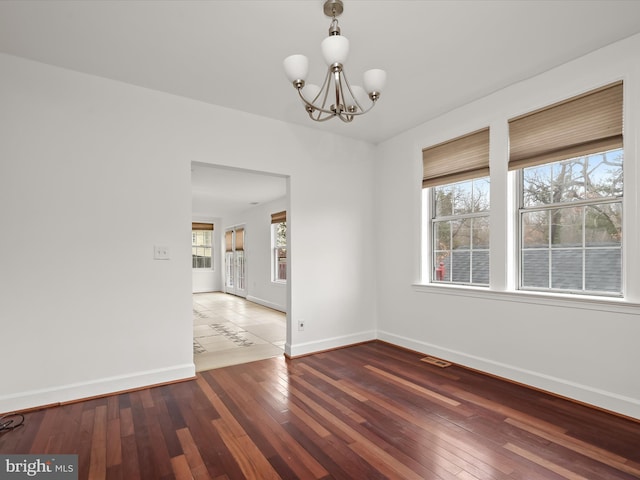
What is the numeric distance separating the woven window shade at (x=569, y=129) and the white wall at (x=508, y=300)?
0.07 m

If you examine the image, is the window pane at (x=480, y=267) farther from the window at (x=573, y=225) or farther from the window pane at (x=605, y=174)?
the window pane at (x=605, y=174)

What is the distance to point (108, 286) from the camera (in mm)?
2883

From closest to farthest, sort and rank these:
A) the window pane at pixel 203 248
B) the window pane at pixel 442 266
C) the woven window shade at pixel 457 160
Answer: the woven window shade at pixel 457 160
the window pane at pixel 442 266
the window pane at pixel 203 248

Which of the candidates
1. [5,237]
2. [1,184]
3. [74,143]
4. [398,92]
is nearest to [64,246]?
[5,237]

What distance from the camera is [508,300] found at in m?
3.10

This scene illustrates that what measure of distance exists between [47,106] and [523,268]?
4.33 m

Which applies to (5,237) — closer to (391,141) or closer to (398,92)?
(398,92)

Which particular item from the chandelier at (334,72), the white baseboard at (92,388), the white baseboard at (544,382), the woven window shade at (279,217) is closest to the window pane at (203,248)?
the woven window shade at (279,217)

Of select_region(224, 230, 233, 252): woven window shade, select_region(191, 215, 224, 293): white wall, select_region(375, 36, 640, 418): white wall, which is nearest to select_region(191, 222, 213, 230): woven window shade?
select_region(191, 215, 224, 293): white wall

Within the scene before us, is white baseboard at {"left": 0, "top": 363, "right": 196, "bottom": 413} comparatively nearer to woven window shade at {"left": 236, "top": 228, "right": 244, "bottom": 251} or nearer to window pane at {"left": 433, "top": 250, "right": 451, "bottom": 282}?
window pane at {"left": 433, "top": 250, "right": 451, "bottom": 282}

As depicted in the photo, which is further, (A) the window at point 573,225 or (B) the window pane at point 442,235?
(B) the window pane at point 442,235

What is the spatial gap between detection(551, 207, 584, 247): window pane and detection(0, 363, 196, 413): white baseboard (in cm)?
351

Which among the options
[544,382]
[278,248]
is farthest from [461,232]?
[278,248]

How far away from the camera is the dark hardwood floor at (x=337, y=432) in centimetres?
186
